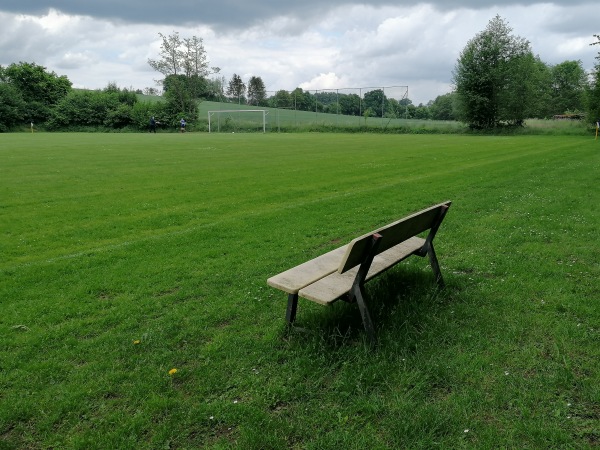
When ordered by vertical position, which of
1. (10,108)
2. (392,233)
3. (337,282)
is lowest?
(337,282)

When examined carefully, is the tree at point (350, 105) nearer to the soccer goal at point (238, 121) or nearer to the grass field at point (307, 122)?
the grass field at point (307, 122)

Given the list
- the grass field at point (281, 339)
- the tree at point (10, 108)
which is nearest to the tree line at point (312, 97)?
the tree at point (10, 108)

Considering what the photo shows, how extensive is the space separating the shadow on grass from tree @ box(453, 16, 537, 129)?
4724cm

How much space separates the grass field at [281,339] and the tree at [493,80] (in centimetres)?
4306

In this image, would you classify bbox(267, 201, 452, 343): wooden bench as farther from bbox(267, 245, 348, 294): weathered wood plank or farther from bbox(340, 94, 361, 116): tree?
bbox(340, 94, 361, 116): tree

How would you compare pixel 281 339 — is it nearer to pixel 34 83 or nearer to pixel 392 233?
pixel 392 233

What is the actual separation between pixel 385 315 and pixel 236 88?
99.6 metres

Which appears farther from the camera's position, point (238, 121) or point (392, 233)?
point (238, 121)

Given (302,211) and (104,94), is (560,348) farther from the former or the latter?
(104,94)

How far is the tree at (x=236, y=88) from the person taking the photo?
83.2 meters

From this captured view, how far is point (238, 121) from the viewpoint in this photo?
63500 mm

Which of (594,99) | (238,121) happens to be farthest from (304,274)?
(238,121)

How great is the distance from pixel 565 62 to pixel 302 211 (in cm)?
10485

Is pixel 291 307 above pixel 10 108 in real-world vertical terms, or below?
below
